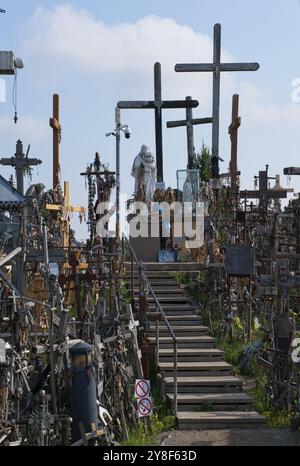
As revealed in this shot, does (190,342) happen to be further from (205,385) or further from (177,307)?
(205,385)

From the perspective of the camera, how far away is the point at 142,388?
12383 millimetres

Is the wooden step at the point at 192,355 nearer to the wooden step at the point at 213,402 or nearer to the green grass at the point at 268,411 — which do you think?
the green grass at the point at 268,411

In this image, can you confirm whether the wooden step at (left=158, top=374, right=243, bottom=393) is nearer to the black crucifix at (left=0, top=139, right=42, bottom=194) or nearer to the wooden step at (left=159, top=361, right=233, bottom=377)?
the wooden step at (left=159, top=361, right=233, bottom=377)

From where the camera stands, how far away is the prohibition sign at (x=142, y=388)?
485 inches

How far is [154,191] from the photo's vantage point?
24.1 metres

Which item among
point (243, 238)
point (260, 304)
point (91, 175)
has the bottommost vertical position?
point (260, 304)

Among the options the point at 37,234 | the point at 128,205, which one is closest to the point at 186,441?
the point at 37,234

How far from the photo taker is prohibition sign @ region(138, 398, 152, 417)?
40.9ft

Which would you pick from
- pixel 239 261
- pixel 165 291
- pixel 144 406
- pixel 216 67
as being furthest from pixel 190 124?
pixel 144 406

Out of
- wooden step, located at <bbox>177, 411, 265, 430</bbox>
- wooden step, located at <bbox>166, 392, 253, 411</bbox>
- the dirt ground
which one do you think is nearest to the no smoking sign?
the dirt ground

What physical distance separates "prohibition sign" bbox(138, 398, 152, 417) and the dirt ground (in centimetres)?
54

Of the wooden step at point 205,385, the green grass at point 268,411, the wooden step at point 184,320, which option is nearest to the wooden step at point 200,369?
the wooden step at point 205,385
